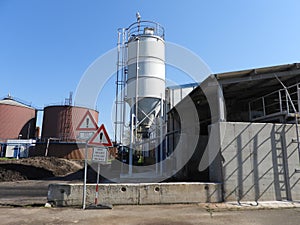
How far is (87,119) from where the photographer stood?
627 cm

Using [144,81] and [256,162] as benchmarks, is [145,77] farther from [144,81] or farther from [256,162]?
[256,162]

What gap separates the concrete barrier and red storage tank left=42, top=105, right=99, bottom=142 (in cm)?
2801

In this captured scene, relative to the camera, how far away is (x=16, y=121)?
3803cm

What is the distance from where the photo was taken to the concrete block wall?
22.1 feet

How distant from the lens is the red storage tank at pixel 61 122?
3415cm

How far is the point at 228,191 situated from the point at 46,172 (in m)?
14.8

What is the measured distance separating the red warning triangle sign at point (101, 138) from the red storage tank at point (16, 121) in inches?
1439

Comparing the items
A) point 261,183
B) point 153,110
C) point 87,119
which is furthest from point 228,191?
point 153,110

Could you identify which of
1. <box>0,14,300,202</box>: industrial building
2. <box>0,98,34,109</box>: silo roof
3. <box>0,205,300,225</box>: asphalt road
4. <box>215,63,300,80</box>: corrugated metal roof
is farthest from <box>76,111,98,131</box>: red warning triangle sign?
<box>0,98,34,109</box>: silo roof

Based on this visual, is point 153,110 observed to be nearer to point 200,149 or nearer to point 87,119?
point 200,149

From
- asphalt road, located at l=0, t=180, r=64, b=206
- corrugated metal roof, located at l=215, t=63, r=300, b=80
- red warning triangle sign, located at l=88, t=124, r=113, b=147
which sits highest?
corrugated metal roof, located at l=215, t=63, r=300, b=80

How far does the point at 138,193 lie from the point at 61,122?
31176 millimetres

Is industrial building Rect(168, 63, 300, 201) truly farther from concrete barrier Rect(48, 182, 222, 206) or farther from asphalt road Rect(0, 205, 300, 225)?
asphalt road Rect(0, 205, 300, 225)

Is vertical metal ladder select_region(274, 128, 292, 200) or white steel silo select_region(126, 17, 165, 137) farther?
white steel silo select_region(126, 17, 165, 137)
